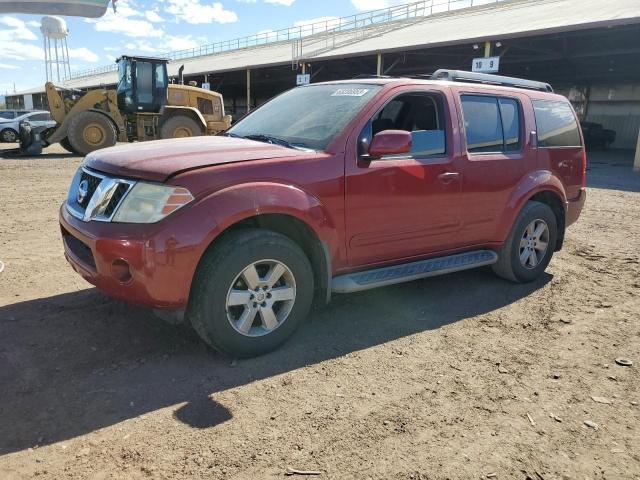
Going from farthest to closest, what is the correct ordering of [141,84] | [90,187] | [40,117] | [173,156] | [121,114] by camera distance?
[40,117] < [121,114] < [141,84] < [90,187] < [173,156]

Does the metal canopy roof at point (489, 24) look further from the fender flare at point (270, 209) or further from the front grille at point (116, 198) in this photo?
the front grille at point (116, 198)

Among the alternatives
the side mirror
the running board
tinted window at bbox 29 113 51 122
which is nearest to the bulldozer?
tinted window at bbox 29 113 51 122

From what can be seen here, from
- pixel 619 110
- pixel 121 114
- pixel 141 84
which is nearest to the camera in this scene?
pixel 141 84

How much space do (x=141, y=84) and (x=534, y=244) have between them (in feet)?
45.6

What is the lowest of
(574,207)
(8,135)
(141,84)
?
(574,207)

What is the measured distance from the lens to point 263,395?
3.01m

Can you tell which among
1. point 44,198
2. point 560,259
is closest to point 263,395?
point 560,259

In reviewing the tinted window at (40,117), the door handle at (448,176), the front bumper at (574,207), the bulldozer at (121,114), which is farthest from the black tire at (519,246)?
the tinted window at (40,117)

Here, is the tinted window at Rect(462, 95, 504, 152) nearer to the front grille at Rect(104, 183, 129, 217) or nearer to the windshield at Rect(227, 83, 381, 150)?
the windshield at Rect(227, 83, 381, 150)

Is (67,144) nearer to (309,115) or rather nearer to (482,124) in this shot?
(309,115)

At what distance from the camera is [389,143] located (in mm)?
3605

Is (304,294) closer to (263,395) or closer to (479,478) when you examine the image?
(263,395)

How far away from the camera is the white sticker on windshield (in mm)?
4024

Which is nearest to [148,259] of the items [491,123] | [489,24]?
[491,123]
